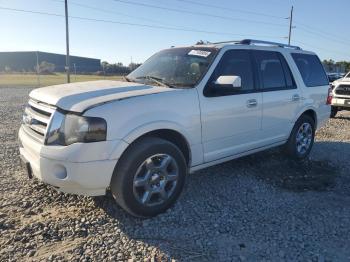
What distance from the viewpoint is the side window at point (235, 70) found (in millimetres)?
4418

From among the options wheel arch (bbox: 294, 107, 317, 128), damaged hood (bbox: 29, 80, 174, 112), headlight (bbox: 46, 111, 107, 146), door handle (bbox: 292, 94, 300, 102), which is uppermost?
damaged hood (bbox: 29, 80, 174, 112)

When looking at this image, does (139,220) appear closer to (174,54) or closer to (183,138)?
(183,138)

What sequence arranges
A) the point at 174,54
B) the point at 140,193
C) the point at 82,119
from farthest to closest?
the point at 174,54, the point at 140,193, the point at 82,119

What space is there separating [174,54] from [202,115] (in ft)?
4.18

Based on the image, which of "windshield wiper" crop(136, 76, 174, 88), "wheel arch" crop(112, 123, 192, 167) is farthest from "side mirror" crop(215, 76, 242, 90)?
"wheel arch" crop(112, 123, 192, 167)

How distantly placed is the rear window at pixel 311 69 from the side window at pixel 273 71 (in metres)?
0.45

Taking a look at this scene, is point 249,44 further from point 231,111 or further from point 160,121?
point 160,121

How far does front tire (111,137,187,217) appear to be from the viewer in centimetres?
360

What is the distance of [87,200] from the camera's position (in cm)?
424

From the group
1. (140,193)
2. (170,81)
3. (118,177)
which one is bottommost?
(140,193)

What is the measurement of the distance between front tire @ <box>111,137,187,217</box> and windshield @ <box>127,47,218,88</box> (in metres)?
0.92

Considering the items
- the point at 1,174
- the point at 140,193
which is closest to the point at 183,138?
the point at 140,193

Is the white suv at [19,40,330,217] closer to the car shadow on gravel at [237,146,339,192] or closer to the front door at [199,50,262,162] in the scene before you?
the front door at [199,50,262,162]

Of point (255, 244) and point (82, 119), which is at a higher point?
point (82, 119)
